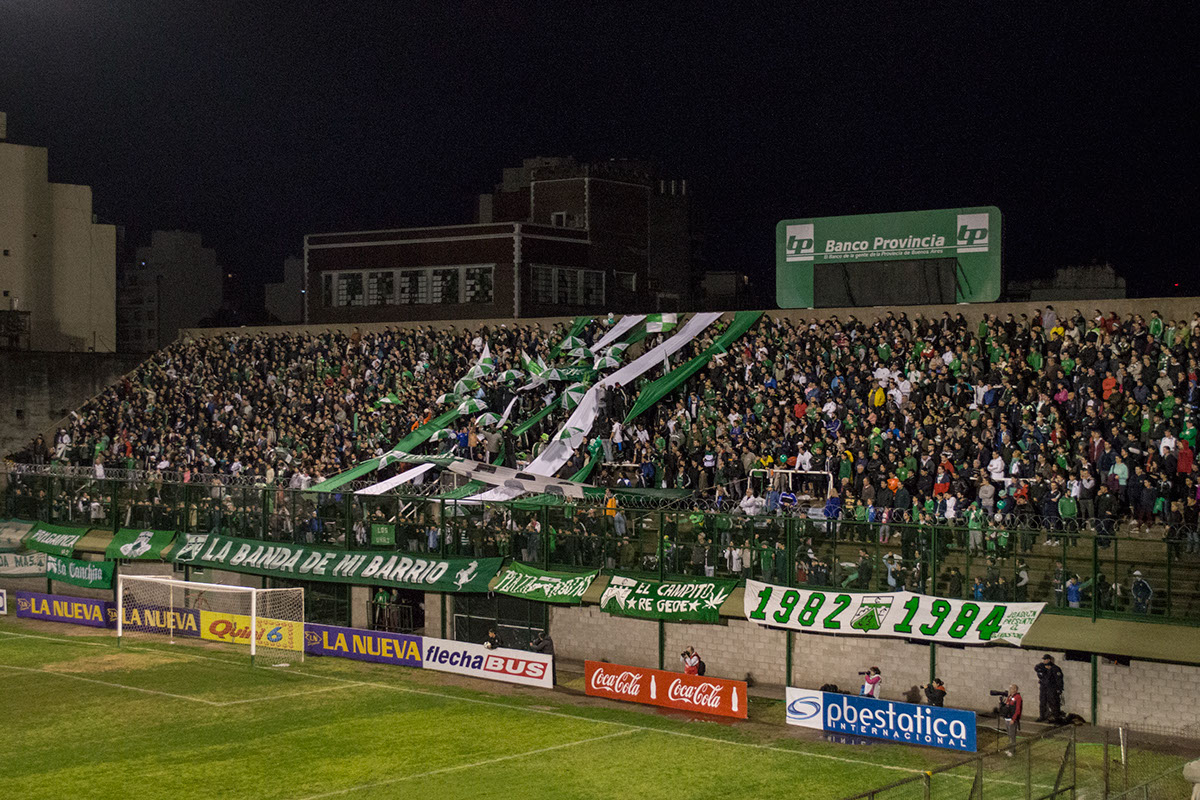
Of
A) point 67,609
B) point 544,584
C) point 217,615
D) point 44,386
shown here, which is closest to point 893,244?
point 544,584

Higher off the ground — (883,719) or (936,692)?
(936,692)

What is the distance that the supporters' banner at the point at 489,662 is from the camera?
36.8 meters

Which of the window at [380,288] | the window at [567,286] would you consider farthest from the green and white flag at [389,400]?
the window at [380,288]

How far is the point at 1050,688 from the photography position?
30.5 metres

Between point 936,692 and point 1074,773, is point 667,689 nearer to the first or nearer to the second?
point 936,692

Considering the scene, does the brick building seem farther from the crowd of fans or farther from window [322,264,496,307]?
the crowd of fans

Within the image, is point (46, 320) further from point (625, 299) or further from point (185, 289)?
point (185, 289)

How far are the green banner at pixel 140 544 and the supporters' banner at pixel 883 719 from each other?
79.3 feet

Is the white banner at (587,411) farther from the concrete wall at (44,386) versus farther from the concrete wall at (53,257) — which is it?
the concrete wall at (53,257)

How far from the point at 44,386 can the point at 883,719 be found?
48487 mm

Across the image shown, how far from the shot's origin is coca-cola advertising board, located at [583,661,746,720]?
33.0m

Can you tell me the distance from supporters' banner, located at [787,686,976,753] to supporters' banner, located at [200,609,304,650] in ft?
52.3

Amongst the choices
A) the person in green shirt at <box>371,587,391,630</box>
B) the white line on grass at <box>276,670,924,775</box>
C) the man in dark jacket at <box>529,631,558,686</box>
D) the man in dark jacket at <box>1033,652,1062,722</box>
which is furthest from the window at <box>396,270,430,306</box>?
the man in dark jacket at <box>1033,652,1062,722</box>

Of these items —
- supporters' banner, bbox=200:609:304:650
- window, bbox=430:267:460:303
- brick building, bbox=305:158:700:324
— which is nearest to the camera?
supporters' banner, bbox=200:609:304:650
